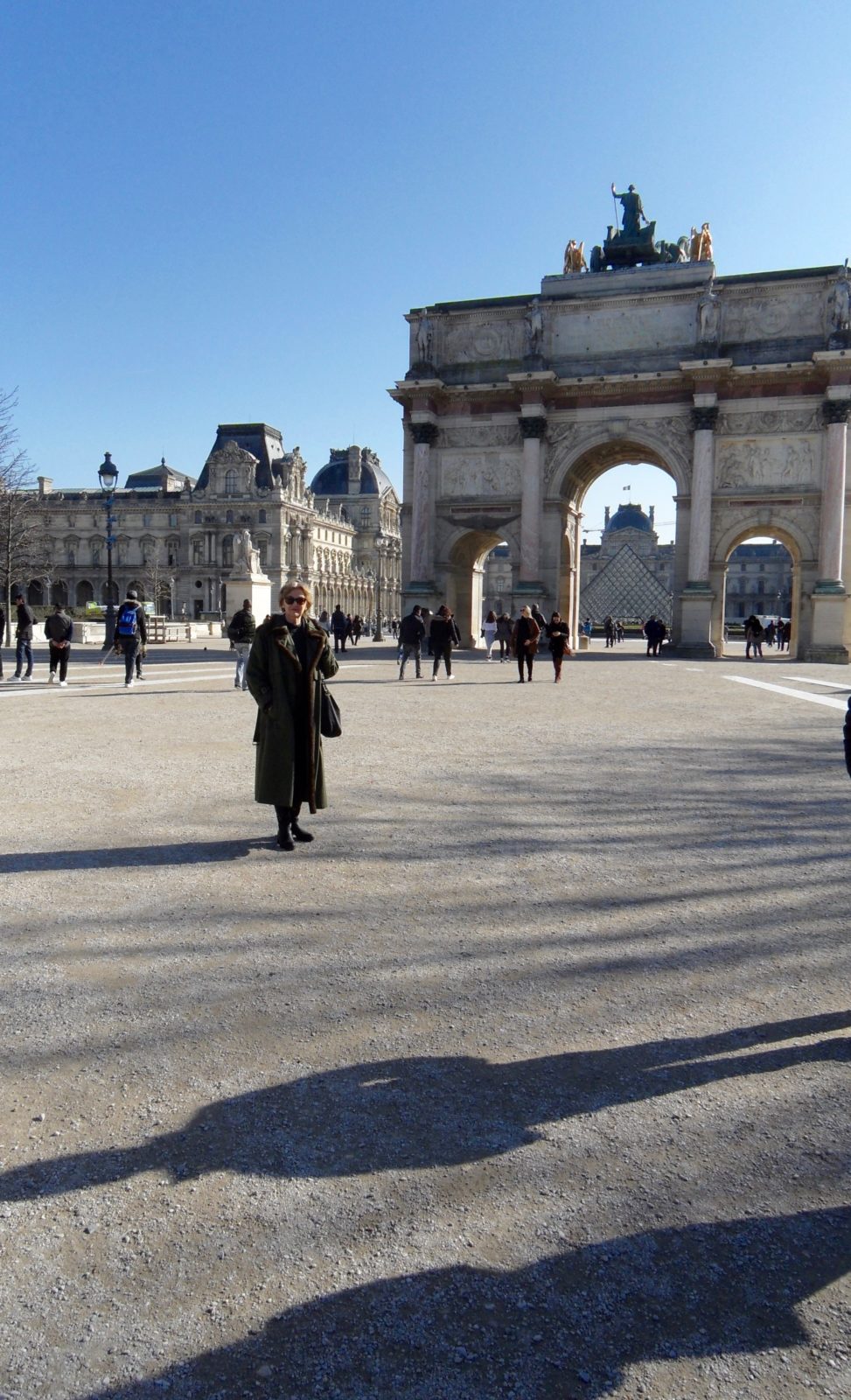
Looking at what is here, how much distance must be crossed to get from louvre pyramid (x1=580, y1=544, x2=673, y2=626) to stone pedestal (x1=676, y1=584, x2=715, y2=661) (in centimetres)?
5107

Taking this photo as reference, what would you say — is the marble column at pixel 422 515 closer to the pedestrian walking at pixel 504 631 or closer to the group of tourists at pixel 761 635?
the pedestrian walking at pixel 504 631

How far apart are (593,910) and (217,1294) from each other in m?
2.91

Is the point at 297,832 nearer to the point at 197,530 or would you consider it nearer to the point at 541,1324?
the point at 541,1324

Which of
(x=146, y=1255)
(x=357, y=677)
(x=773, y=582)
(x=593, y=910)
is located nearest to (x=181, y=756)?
(x=593, y=910)

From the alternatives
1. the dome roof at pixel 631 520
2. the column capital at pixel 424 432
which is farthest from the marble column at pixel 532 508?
the dome roof at pixel 631 520

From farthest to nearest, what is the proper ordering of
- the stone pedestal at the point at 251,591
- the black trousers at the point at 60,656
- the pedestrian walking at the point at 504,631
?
the pedestrian walking at the point at 504,631, the stone pedestal at the point at 251,591, the black trousers at the point at 60,656

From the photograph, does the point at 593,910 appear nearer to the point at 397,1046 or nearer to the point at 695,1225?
the point at 397,1046

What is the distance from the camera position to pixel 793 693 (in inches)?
681

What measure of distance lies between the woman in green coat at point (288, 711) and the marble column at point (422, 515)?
30.0 m

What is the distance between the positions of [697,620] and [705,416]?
6.90 m

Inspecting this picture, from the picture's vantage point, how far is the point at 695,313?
33.4m

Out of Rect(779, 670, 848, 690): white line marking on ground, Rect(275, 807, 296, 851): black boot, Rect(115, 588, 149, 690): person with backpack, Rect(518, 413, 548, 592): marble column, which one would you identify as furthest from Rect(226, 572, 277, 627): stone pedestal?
Rect(275, 807, 296, 851): black boot

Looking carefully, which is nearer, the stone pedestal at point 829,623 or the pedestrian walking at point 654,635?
→ the stone pedestal at point 829,623

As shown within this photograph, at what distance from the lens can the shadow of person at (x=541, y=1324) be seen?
6.31ft
